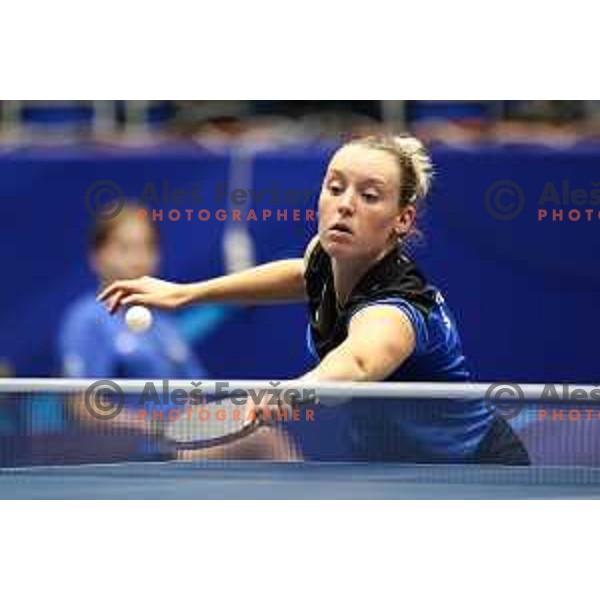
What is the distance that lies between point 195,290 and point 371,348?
0.54m

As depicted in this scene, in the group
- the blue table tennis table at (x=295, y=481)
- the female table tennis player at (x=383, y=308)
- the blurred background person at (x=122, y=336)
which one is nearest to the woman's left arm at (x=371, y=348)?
the female table tennis player at (x=383, y=308)

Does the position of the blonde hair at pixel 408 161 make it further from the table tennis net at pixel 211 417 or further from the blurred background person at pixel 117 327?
the blurred background person at pixel 117 327

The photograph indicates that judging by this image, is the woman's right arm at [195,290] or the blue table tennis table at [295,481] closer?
the blue table tennis table at [295,481]

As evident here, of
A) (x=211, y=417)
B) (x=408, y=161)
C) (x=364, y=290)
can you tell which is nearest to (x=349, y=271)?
(x=364, y=290)

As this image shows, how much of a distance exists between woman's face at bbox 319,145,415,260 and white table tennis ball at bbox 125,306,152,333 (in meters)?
0.57

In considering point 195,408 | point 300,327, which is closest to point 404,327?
point 300,327

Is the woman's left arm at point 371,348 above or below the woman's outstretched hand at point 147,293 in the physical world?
below

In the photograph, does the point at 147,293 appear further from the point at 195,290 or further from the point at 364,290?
the point at 364,290

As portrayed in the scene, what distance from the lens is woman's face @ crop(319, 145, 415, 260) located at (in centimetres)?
479

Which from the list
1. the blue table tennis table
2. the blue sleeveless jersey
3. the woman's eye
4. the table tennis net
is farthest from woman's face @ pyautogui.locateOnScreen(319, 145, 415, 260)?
the blue table tennis table

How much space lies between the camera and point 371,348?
15.7 ft

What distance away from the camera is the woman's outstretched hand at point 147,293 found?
194 inches

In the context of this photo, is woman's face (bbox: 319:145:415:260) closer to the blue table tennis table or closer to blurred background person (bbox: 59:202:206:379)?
blurred background person (bbox: 59:202:206:379)
